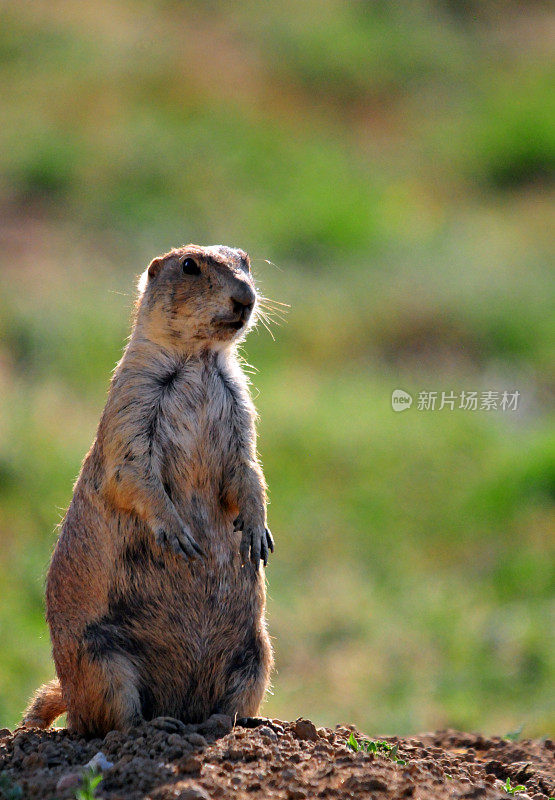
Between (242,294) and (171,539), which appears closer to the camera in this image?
(171,539)

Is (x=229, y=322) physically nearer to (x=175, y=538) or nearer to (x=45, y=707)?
(x=175, y=538)

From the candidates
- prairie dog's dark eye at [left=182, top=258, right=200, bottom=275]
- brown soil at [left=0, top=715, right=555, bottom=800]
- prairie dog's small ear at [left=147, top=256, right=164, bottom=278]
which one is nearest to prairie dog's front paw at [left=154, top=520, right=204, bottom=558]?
brown soil at [left=0, top=715, right=555, bottom=800]

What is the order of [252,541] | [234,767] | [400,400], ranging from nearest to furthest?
[234,767] < [252,541] < [400,400]

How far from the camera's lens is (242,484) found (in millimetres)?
5531

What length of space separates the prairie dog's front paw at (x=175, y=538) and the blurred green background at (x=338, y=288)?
8.25 ft

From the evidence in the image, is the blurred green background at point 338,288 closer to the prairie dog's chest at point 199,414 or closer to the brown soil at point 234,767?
the prairie dog's chest at point 199,414

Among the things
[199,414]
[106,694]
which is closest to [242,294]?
[199,414]

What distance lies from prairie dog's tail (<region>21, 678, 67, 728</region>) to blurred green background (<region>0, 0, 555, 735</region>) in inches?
63.4

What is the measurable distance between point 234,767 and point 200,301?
6.98 ft

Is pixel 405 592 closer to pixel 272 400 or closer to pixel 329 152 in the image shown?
pixel 272 400

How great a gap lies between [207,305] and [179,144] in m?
13.9

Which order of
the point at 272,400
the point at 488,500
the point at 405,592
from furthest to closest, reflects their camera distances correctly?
the point at 272,400
the point at 488,500
the point at 405,592

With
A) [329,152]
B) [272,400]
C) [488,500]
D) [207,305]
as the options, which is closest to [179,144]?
[329,152]

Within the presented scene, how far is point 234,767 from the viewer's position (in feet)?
14.8
